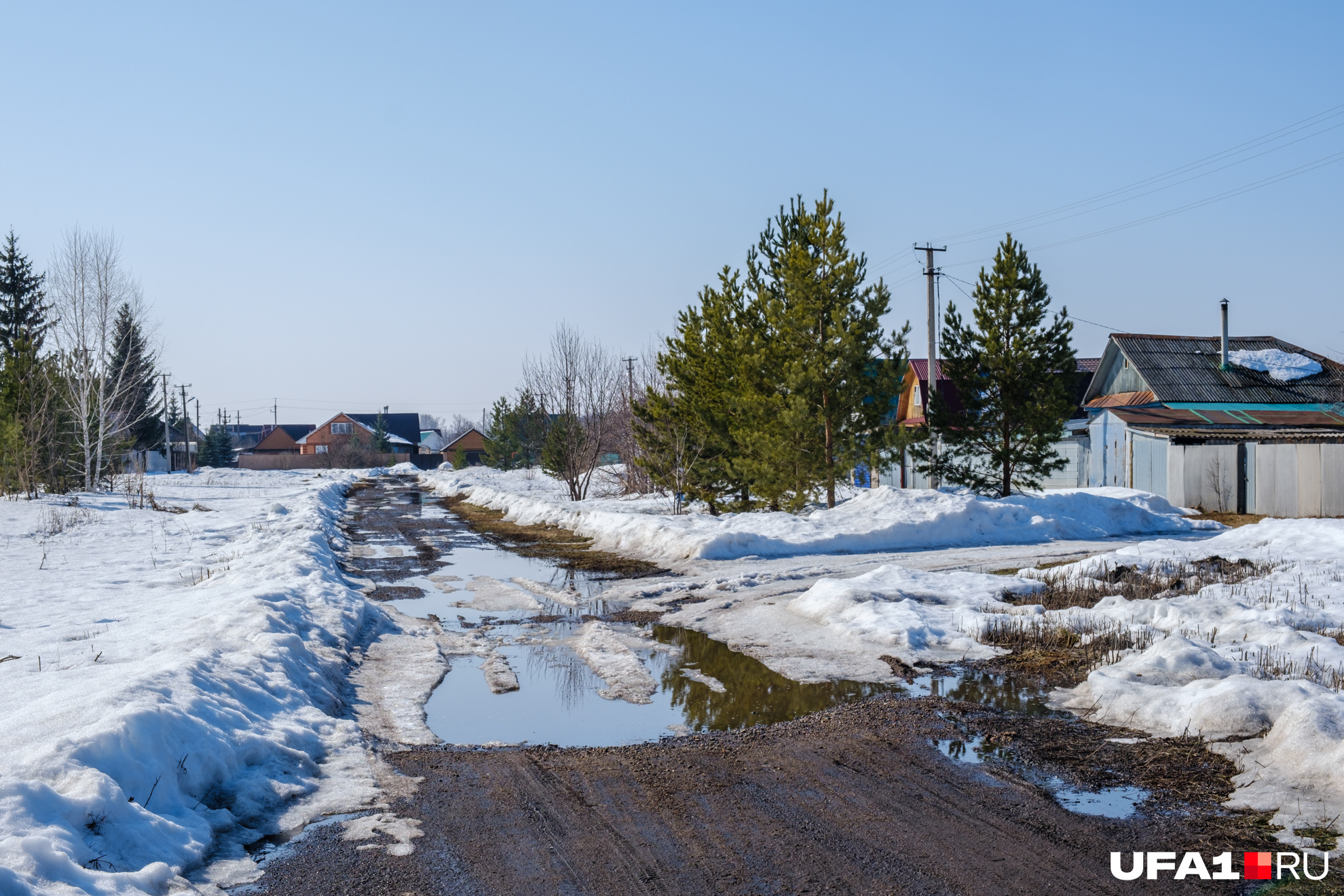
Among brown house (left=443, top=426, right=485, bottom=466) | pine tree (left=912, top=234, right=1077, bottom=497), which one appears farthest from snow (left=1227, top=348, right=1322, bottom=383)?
brown house (left=443, top=426, right=485, bottom=466)

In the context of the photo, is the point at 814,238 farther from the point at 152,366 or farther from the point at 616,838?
the point at 152,366

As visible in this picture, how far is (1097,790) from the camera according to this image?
5.34 meters

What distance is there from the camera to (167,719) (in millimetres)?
5383

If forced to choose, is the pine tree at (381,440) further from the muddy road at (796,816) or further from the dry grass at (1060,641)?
the muddy road at (796,816)

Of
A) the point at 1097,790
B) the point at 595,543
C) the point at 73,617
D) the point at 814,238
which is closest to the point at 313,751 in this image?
the point at 1097,790

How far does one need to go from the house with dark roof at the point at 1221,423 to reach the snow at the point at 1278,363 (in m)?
0.04

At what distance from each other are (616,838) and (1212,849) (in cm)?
301

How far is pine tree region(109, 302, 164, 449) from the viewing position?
40.6 metres

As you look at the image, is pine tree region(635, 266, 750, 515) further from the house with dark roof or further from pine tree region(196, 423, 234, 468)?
pine tree region(196, 423, 234, 468)

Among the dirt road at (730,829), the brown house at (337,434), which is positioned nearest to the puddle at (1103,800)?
the dirt road at (730,829)

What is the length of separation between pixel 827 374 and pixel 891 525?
4.06m

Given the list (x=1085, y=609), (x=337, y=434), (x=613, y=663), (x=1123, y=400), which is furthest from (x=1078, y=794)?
(x=337, y=434)

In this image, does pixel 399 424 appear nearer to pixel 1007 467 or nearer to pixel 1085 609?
pixel 1007 467

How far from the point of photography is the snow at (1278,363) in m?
33.1
